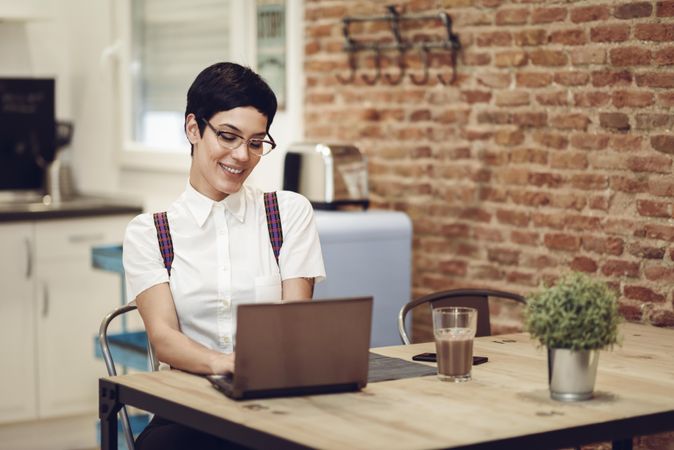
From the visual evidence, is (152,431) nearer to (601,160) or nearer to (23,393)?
(601,160)

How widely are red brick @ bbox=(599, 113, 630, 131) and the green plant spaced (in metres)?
1.33

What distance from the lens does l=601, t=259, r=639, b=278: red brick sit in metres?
3.51

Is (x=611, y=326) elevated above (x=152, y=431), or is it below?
above

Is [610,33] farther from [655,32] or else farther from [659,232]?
[659,232]

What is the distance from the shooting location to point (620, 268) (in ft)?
11.6

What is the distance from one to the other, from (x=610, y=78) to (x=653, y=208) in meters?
0.42

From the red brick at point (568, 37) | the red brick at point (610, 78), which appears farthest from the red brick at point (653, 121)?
the red brick at point (568, 37)

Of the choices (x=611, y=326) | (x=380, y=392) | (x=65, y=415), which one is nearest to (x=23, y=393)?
(x=65, y=415)

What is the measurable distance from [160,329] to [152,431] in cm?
23

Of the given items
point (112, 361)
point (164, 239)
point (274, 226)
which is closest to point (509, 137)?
point (274, 226)

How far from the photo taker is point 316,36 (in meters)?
4.67

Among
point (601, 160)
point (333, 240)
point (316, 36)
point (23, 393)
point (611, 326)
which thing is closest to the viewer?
point (611, 326)

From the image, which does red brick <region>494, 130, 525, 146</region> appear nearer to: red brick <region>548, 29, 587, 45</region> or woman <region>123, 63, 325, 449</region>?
red brick <region>548, 29, 587, 45</region>

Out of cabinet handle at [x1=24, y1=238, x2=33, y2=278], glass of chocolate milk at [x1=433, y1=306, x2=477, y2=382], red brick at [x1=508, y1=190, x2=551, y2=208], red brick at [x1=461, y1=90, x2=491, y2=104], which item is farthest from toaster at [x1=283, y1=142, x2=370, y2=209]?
glass of chocolate milk at [x1=433, y1=306, x2=477, y2=382]
